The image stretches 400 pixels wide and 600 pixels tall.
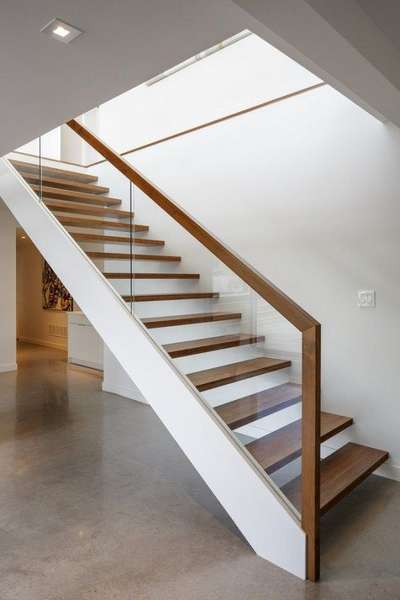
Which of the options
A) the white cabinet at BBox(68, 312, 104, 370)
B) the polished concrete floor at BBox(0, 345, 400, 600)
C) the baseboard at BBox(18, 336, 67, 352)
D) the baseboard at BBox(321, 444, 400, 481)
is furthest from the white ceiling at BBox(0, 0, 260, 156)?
the baseboard at BBox(18, 336, 67, 352)

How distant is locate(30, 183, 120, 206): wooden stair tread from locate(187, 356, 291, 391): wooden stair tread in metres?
2.00

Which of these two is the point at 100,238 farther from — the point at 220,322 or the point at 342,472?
the point at 342,472

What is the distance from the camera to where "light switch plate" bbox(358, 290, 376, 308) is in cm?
312

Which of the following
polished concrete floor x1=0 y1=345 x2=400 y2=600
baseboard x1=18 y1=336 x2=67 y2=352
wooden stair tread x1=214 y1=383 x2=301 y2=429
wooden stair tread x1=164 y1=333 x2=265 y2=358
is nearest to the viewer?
polished concrete floor x1=0 y1=345 x2=400 y2=600

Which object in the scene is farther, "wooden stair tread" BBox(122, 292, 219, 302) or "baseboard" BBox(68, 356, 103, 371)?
"baseboard" BBox(68, 356, 103, 371)

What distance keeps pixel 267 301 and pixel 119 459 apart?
1884mm

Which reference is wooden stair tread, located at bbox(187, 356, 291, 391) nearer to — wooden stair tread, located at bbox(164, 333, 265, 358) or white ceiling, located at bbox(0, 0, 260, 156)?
wooden stair tread, located at bbox(164, 333, 265, 358)

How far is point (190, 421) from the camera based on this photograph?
2.52m

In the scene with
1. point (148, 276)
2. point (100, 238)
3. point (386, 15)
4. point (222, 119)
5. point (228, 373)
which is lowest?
point (228, 373)

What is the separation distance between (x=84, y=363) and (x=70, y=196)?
3444 mm

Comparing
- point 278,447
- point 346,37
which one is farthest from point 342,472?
point 346,37

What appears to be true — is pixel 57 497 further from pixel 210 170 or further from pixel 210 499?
pixel 210 170

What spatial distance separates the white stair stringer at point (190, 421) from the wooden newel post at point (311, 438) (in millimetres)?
50

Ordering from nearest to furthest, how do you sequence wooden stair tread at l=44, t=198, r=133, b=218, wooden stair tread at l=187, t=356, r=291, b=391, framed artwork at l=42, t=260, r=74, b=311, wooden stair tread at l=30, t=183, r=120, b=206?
wooden stair tread at l=187, t=356, r=291, b=391
wooden stair tread at l=44, t=198, r=133, b=218
wooden stair tread at l=30, t=183, r=120, b=206
framed artwork at l=42, t=260, r=74, b=311
